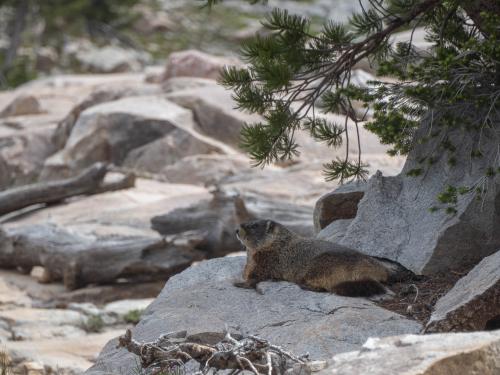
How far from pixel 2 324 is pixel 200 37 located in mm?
40307

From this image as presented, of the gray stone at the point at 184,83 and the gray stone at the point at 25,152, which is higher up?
the gray stone at the point at 184,83

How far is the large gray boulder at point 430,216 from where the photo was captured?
7.28 m

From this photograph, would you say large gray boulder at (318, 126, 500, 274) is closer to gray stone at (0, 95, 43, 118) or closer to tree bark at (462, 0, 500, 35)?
tree bark at (462, 0, 500, 35)

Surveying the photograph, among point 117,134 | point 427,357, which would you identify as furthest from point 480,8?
point 117,134

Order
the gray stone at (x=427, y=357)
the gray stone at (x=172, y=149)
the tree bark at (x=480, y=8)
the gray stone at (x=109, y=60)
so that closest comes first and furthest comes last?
the gray stone at (x=427, y=357) → the tree bark at (x=480, y=8) → the gray stone at (x=172, y=149) → the gray stone at (x=109, y=60)

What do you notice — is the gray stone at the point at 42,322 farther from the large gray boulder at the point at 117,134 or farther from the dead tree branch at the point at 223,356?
the large gray boulder at the point at 117,134

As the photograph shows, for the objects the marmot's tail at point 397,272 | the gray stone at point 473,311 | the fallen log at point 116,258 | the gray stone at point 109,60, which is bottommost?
the fallen log at point 116,258

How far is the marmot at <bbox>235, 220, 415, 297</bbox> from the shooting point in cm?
692

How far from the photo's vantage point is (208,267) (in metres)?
8.23

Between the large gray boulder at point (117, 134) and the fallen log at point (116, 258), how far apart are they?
7.21 metres

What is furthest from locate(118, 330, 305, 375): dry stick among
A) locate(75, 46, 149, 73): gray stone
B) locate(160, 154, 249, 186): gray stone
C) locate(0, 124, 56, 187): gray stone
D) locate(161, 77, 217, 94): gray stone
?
locate(75, 46, 149, 73): gray stone

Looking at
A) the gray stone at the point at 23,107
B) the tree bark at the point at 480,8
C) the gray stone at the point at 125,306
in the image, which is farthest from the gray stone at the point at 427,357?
the gray stone at the point at 23,107

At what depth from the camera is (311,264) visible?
716 centimetres

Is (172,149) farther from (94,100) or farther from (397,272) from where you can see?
(397,272)
